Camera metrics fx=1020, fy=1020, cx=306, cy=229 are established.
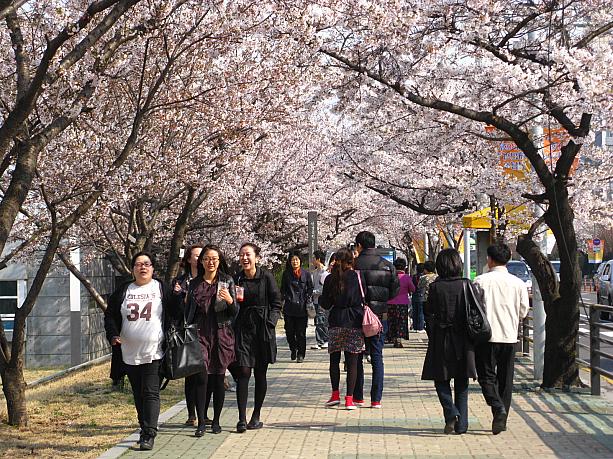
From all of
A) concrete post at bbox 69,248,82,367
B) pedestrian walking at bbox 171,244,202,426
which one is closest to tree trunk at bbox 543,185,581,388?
pedestrian walking at bbox 171,244,202,426

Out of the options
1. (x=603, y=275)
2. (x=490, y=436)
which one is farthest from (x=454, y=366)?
(x=603, y=275)

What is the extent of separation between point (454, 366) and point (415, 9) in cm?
433

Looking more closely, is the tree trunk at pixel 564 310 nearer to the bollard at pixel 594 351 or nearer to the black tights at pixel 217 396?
the bollard at pixel 594 351

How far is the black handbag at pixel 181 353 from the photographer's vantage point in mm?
8508

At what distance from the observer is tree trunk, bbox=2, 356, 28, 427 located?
10766mm

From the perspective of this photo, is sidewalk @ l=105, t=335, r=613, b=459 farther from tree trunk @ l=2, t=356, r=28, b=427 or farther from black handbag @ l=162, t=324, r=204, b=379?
tree trunk @ l=2, t=356, r=28, b=427

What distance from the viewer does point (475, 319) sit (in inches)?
356

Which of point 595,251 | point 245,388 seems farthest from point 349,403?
point 595,251

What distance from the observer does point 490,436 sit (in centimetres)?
902

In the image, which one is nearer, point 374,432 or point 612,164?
point 374,432

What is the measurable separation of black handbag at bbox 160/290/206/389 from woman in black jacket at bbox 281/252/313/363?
771 cm

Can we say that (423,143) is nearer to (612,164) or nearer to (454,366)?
(612,164)

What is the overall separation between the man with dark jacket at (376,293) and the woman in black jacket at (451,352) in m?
1.61

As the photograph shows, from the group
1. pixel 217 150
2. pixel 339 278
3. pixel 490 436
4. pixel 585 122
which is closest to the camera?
pixel 490 436
